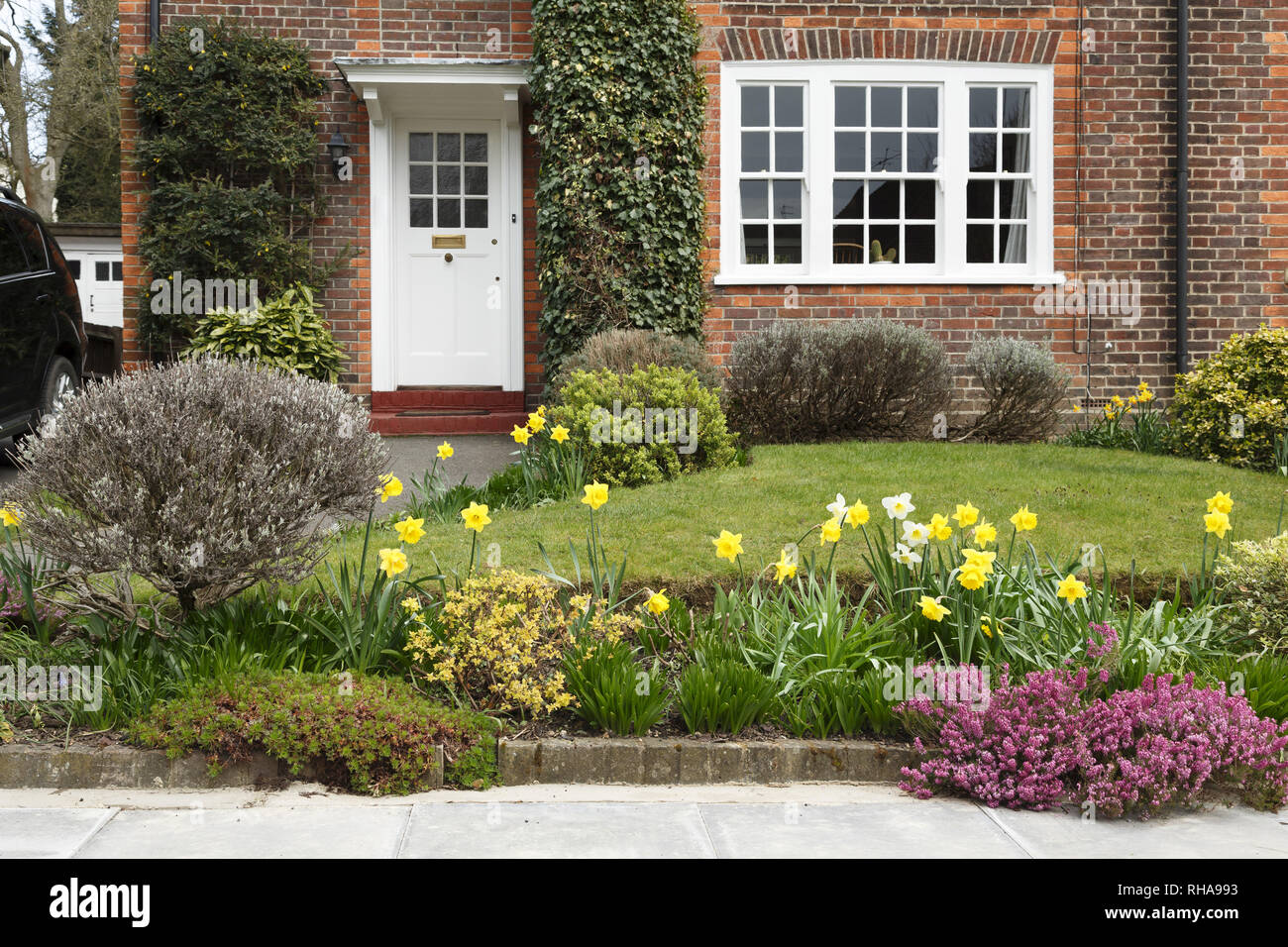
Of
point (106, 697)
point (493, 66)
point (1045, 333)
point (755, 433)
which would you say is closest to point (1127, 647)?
point (106, 697)

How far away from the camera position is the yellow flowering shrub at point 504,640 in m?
3.89

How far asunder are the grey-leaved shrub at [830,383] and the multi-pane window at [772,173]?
1844mm

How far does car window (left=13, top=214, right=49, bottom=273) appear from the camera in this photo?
8378 millimetres

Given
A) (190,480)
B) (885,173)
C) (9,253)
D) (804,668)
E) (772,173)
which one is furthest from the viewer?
(885,173)

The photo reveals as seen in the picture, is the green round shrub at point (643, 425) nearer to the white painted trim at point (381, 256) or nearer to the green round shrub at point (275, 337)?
the green round shrub at point (275, 337)

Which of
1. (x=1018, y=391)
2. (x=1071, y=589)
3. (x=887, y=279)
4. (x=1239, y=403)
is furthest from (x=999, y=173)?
(x=1071, y=589)

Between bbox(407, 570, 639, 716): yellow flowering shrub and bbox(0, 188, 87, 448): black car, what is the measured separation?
5.12m

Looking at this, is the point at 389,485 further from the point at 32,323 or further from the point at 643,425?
the point at 32,323

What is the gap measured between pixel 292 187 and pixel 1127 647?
28.9 ft

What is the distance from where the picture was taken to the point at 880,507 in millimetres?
6180

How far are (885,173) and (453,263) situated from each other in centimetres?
416

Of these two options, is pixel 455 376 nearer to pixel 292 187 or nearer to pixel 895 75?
pixel 292 187

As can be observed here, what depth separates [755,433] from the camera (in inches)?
357

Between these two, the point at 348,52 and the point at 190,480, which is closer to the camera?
the point at 190,480
